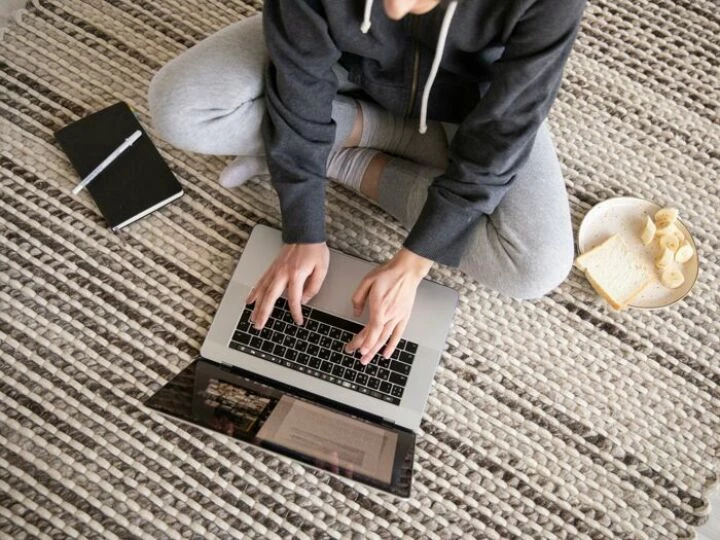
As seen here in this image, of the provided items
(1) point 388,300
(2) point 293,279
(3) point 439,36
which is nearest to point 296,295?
(2) point 293,279

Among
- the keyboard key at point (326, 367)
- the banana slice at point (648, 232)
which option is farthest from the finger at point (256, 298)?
the banana slice at point (648, 232)

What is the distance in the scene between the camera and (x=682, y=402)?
2.99ft

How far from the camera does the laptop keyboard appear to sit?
81 centimetres

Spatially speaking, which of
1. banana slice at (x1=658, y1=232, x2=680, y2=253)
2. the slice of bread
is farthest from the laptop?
banana slice at (x1=658, y1=232, x2=680, y2=253)

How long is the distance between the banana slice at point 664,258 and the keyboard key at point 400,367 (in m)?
0.42

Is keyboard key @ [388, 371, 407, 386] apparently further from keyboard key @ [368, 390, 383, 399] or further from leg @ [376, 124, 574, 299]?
leg @ [376, 124, 574, 299]

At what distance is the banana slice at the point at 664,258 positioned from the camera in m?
0.90

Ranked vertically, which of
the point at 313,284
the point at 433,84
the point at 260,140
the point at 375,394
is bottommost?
the point at 375,394

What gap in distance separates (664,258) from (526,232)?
261 mm

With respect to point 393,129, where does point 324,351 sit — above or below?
below

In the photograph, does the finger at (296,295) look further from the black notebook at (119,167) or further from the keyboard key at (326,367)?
the black notebook at (119,167)

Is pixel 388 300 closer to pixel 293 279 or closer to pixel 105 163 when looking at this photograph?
pixel 293 279

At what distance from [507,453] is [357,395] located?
25 centimetres

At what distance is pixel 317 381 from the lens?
0.81 m
